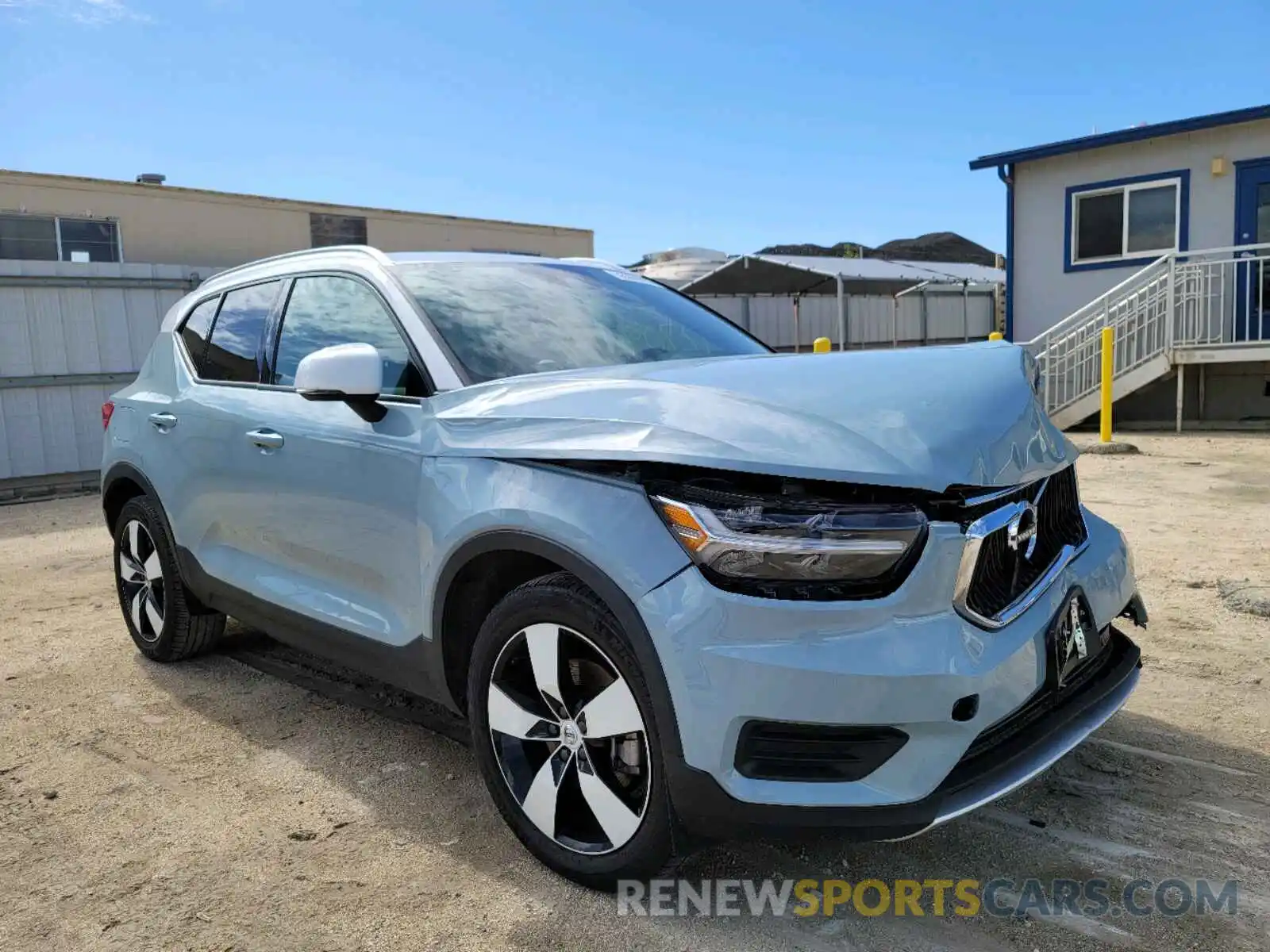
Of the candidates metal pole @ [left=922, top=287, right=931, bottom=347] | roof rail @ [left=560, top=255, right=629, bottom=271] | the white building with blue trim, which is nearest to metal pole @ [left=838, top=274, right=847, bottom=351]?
metal pole @ [left=922, top=287, right=931, bottom=347]

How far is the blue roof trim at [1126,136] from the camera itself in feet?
43.0

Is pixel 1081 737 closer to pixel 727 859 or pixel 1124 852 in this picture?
pixel 1124 852

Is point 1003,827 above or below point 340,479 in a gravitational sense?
below

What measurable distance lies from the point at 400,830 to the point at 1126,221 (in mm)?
14526

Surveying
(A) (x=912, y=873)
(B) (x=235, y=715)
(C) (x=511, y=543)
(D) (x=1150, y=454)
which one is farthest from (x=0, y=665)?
(D) (x=1150, y=454)

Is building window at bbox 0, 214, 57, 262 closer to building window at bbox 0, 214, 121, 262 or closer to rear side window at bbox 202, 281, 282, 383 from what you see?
building window at bbox 0, 214, 121, 262

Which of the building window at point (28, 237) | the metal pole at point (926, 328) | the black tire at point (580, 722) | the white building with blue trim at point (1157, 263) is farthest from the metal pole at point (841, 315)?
the black tire at point (580, 722)

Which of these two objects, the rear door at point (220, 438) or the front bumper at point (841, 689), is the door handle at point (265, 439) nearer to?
the rear door at point (220, 438)

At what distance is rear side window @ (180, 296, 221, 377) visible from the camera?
4.29 metres

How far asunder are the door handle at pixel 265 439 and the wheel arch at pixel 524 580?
1045 mm

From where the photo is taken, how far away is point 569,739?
2545 mm

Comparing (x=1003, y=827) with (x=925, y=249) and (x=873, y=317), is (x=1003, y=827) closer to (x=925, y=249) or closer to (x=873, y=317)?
(x=873, y=317)

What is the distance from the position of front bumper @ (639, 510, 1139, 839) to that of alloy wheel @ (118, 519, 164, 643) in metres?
3.07

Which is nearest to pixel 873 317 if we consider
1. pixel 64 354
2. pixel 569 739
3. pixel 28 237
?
pixel 28 237
